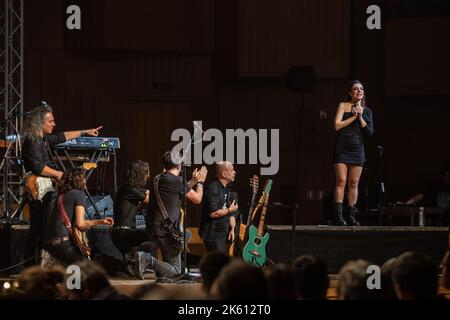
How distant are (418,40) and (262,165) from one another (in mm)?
3352

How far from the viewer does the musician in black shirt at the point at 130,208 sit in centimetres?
848

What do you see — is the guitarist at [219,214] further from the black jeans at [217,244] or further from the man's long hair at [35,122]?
the man's long hair at [35,122]

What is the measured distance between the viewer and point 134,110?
45.5 feet

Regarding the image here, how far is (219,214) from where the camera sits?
8461 millimetres

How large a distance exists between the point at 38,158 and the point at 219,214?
6.26ft

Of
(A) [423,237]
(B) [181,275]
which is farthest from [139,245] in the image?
(A) [423,237]

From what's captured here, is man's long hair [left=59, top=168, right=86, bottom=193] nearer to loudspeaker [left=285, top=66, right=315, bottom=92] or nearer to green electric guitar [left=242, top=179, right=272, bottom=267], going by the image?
green electric guitar [left=242, top=179, right=272, bottom=267]

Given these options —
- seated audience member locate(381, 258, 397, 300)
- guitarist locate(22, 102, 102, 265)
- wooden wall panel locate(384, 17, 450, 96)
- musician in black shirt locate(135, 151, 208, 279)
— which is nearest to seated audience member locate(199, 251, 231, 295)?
seated audience member locate(381, 258, 397, 300)

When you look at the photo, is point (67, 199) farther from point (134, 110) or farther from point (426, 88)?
point (426, 88)

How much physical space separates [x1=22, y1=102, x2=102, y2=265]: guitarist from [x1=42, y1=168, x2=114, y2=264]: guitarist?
1.36 ft

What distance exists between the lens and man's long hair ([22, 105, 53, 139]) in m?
8.08

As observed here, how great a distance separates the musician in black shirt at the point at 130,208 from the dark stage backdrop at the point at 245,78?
16.4 feet

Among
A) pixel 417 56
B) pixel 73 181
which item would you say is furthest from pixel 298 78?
pixel 73 181
